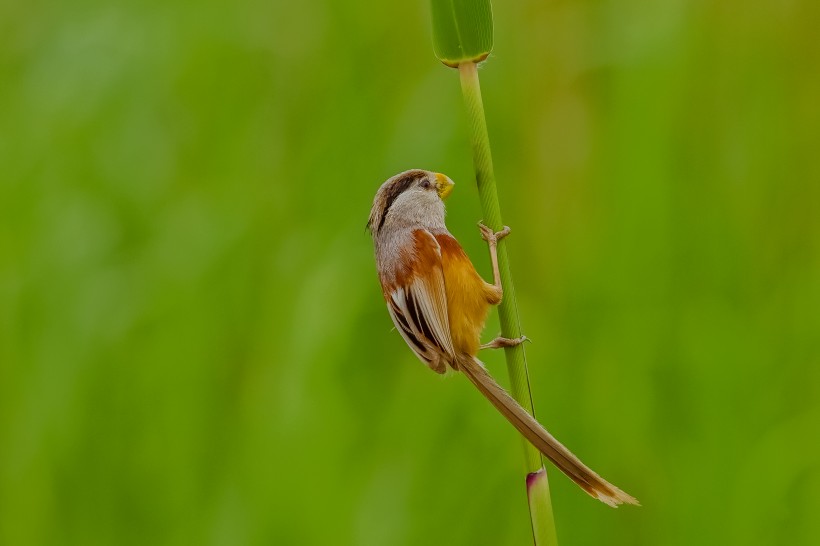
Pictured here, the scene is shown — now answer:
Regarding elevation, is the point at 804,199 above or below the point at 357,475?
above

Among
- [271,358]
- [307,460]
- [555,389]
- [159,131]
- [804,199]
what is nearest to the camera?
[307,460]

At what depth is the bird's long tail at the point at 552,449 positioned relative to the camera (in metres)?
0.80

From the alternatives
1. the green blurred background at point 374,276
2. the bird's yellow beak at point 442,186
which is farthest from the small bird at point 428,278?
the green blurred background at point 374,276

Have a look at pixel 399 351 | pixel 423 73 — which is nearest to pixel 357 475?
pixel 399 351

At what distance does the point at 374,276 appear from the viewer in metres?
1.92

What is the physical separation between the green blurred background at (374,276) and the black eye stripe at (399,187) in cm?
60

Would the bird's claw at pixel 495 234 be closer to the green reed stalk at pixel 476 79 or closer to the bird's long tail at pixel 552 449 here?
the green reed stalk at pixel 476 79

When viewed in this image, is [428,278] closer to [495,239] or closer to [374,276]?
[495,239]

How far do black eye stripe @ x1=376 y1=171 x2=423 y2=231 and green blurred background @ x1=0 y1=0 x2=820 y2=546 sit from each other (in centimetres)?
60

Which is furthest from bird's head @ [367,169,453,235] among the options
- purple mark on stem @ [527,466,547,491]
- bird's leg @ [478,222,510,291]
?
purple mark on stem @ [527,466,547,491]

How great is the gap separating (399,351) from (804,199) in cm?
96

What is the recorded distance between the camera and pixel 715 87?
2137 mm

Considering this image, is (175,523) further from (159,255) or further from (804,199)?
(804,199)

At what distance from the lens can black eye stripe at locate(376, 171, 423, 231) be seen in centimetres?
121
